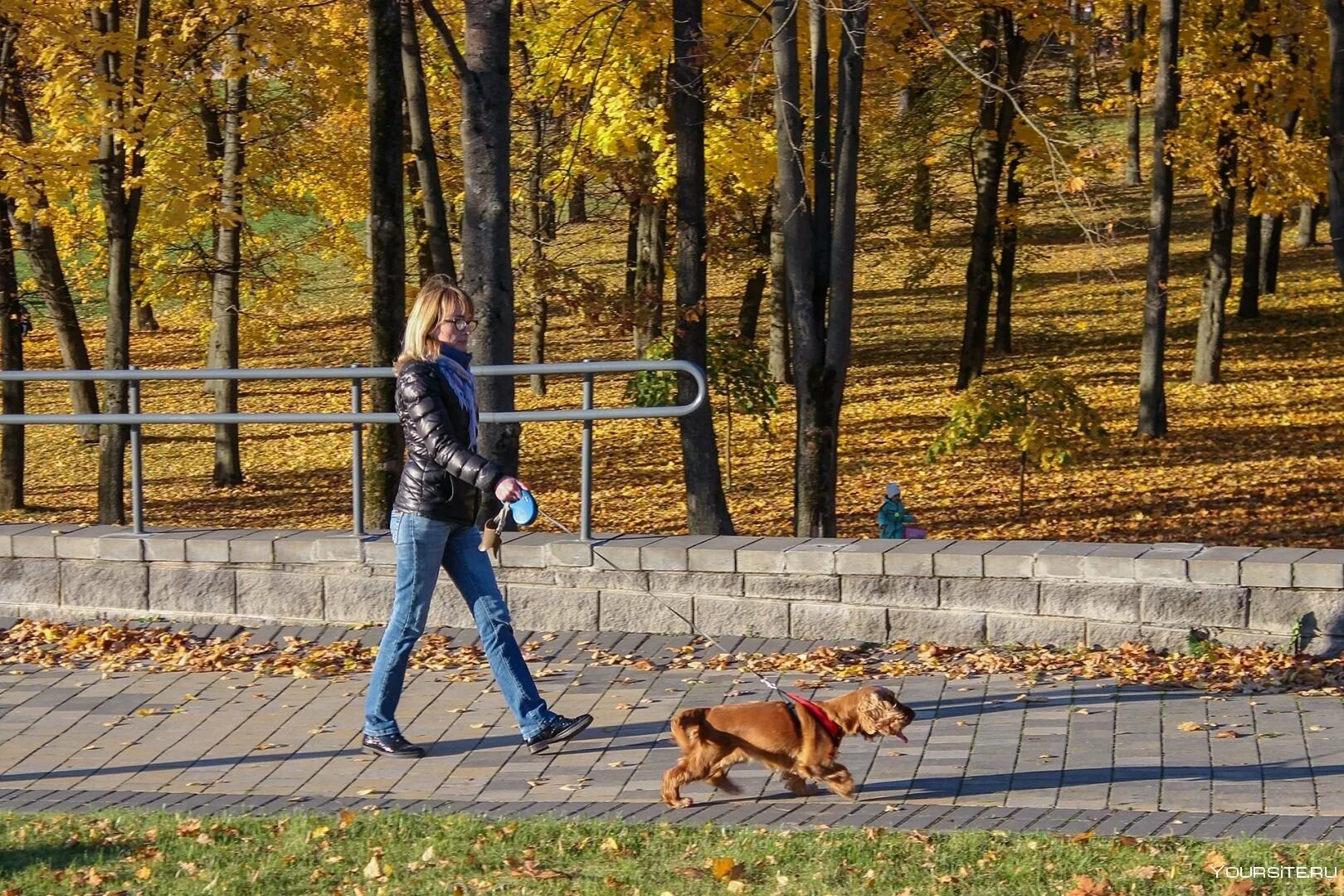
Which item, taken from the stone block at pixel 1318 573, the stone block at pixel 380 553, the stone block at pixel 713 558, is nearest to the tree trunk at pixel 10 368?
the stone block at pixel 380 553

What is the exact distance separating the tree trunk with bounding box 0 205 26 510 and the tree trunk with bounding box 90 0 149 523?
2206 mm

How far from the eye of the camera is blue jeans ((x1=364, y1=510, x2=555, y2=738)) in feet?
21.2

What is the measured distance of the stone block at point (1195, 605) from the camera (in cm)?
747

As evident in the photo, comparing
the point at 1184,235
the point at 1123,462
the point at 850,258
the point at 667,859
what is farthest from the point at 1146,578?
the point at 1184,235

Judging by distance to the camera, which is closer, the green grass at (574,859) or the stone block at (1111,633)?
the green grass at (574,859)

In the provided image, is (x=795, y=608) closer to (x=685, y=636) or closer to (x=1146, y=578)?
(x=685, y=636)

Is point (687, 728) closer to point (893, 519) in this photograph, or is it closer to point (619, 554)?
point (619, 554)

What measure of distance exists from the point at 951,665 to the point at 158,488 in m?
18.4

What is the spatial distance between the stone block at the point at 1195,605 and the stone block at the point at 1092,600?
0.06 metres

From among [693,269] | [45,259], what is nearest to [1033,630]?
[693,269]

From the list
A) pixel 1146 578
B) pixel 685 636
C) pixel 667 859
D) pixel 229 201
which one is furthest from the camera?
pixel 229 201

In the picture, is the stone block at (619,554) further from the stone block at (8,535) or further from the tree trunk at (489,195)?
the stone block at (8,535)

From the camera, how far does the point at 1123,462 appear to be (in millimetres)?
A: 20547

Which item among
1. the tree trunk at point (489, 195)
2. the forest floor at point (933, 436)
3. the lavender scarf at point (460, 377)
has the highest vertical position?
the tree trunk at point (489, 195)
